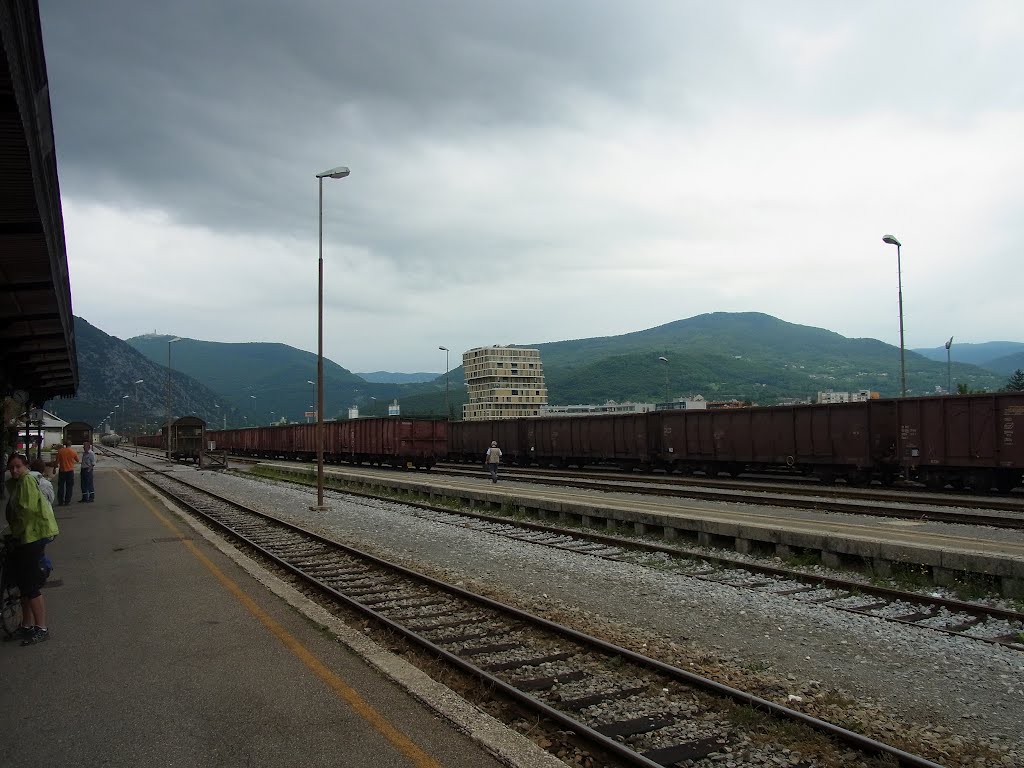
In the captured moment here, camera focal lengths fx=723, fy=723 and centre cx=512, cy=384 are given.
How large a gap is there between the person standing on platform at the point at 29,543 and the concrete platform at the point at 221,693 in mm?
244

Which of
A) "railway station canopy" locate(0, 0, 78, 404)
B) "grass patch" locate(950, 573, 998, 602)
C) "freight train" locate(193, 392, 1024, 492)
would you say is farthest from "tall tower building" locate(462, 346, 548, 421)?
"grass patch" locate(950, 573, 998, 602)

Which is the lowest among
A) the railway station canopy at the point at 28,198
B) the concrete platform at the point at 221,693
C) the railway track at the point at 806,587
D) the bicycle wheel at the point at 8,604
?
the railway track at the point at 806,587

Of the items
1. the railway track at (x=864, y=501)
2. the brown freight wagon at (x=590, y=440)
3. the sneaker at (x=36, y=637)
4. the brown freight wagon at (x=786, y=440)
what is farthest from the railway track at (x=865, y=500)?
the sneaker at (x=36, y=637)

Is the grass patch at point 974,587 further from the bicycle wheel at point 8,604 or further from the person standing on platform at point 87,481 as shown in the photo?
the person standing on platform at point 87,481

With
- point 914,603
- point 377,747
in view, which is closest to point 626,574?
point 914,603

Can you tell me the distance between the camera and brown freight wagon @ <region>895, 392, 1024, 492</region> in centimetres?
1930

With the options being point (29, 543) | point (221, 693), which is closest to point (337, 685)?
point (221, 693)

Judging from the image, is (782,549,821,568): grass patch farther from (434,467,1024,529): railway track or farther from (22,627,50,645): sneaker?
(22,627,50,645): sneaker

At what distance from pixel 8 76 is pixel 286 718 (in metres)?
5.25

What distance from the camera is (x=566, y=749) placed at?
4.82 m

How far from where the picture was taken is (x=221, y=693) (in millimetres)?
5590

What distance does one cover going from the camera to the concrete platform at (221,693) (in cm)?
457

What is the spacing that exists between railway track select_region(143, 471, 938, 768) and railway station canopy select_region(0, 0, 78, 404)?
19.0 feet

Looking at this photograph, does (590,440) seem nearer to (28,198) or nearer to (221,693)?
(28,198)
